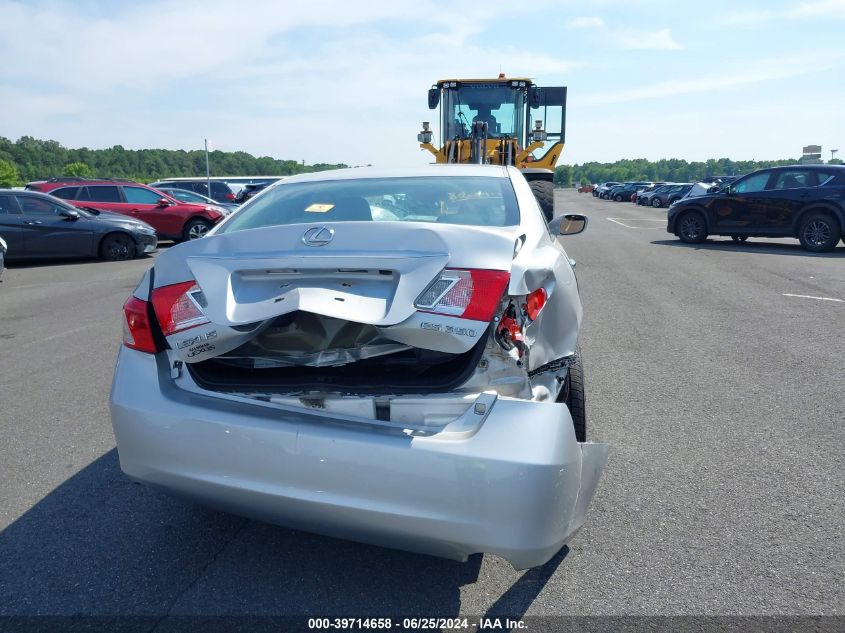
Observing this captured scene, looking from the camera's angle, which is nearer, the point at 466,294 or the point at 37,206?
the point at 466,294

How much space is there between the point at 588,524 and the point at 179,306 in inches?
80.0

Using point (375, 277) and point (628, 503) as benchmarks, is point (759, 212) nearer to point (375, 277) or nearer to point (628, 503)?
point (628, 503)

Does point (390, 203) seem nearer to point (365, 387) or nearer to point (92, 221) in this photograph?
point (365, 387)

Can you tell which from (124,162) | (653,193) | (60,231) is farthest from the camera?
(124,162)

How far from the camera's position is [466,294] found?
100 inches

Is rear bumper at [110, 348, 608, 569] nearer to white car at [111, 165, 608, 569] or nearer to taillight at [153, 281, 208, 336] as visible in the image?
white car at [111, 165, 608, 569]

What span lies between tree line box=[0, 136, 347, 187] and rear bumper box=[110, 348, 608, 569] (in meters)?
73.3

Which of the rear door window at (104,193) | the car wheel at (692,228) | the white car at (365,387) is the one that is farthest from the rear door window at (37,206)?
the car wheel at (692,228)

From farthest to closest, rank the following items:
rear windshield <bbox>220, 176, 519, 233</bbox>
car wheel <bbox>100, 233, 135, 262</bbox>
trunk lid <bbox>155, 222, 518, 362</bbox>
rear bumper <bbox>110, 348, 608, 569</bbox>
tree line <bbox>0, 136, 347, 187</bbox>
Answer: tree line <bbox>0, 136, 347, 187</bbox> → car wheel <bbox>100, 233, 135, 262</bbox> → rear windshield <bbox>220, 176, 519, 233</bbox> → trunk lid <bbox>155, 222, 518, 362</bbox> → rear bumper <bbox>110, 348, 608, 569</bbox>

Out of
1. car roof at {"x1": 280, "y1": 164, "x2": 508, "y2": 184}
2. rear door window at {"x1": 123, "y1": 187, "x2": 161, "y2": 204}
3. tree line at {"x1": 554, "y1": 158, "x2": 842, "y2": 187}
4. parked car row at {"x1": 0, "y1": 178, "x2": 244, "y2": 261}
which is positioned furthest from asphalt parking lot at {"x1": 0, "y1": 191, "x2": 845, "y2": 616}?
tree line at {"x1": 554, "y1": 158, "x2": 842, "y2": 187}

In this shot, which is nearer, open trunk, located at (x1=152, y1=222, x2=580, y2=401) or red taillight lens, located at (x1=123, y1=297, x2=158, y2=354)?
open trunk, located at (x1=152, y1=222, x2=580, y2=401)

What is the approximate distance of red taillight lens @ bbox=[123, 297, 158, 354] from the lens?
9.64 feet

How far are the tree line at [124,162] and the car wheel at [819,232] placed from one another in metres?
63.0

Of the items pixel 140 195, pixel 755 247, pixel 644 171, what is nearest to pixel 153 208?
pixel 140 195
